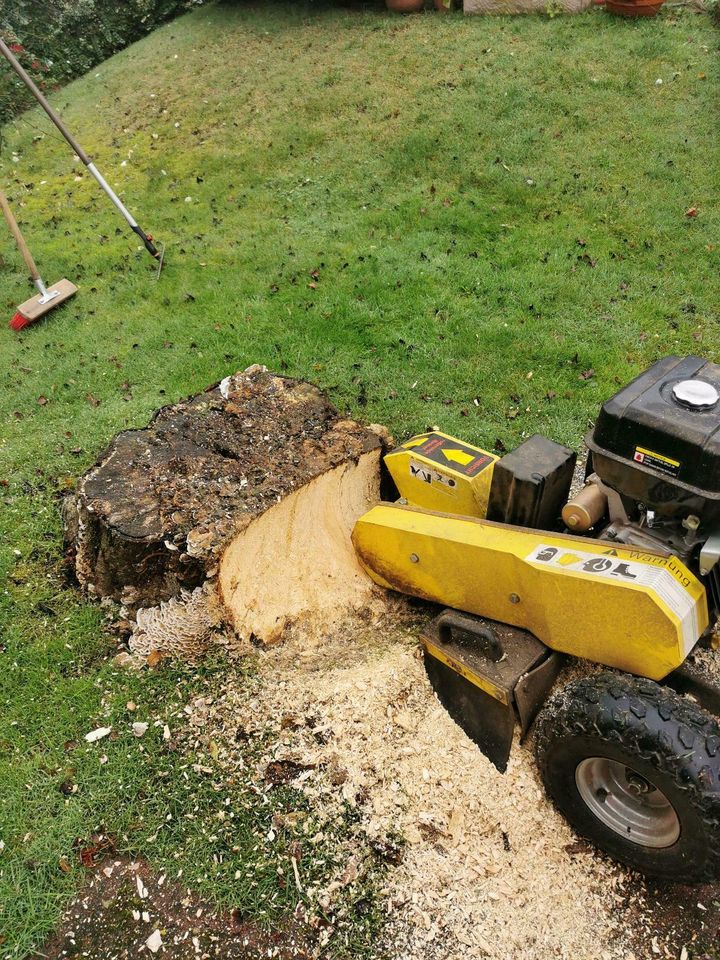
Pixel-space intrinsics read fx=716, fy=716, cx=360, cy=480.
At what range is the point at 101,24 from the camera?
11.7 meters

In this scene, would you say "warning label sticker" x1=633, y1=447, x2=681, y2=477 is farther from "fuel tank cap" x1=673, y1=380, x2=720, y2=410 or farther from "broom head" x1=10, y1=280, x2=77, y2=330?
"broom head" x1=10, y1=280, x2=77, y2=330

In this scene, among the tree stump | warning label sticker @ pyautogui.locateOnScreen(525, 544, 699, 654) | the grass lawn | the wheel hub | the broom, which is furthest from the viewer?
the broom

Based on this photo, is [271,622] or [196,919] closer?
[196,919]

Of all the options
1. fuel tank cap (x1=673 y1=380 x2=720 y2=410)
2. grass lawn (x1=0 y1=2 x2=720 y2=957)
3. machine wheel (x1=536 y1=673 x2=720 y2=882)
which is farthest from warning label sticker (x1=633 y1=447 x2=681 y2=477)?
grass lawn (x1=0 y1=2 x2=720 y2=957)

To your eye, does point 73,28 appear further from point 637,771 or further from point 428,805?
point 637,771

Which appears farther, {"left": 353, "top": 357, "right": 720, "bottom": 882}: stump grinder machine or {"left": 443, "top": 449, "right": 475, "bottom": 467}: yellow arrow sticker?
{"left": 443, "top": 449, "right": 475, "bottom": 467}: yellow arrow sticker

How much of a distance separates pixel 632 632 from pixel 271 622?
5.51 feet

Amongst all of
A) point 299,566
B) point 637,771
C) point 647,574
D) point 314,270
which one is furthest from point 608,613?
point 314,270

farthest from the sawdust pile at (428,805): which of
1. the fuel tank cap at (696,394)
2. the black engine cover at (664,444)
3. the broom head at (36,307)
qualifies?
the broom head at (36,307)

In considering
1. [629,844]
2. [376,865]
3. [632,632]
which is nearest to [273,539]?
[376,865]

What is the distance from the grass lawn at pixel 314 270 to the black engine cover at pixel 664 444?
6.36 ft

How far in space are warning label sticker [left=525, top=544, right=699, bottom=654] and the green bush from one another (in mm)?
12045

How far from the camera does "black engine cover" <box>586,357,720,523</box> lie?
7.69 feet

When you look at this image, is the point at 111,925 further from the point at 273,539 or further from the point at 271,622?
the point at 273,539
